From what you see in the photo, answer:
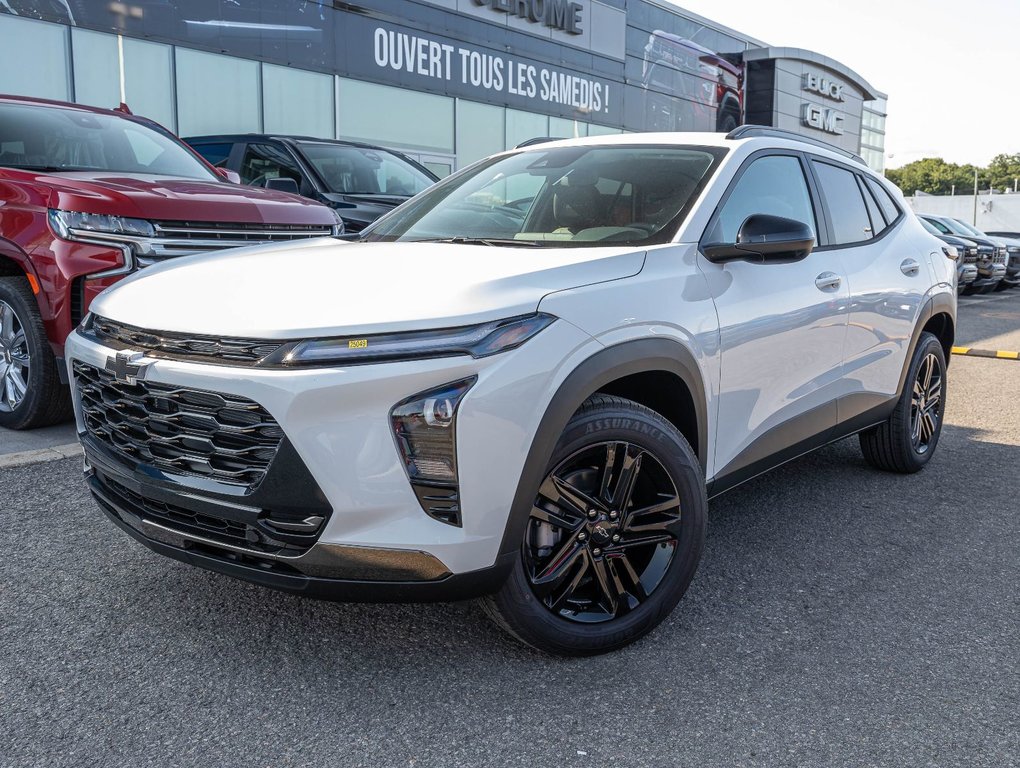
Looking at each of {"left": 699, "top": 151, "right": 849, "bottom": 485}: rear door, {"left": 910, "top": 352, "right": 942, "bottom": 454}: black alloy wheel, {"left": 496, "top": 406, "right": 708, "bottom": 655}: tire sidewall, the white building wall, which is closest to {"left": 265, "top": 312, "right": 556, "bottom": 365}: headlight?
{"left": 496, "top": 406, "right": 708, "bottom": 655}: tire sidewall

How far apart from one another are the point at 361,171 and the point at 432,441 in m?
7.21

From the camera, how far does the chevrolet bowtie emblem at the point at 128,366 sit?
2.64m

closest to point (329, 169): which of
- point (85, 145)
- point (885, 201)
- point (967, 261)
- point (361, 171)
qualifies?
point (361, 171)

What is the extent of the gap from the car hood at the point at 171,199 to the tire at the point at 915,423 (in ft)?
11.2

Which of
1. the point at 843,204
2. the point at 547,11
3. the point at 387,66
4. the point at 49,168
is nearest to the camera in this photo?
the point at 843,204

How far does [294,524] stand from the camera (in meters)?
2.47

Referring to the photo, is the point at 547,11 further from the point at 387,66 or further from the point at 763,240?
the point at 763,240

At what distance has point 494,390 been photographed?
7.99 ft

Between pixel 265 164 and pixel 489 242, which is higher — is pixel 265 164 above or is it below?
above

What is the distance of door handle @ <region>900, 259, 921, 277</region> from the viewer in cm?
470

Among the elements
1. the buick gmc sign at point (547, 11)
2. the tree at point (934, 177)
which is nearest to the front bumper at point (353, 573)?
the buick gmc sign at point (547, 11)

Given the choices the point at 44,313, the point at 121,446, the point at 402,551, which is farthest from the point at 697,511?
the point at 44,313

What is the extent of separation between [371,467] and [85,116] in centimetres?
510

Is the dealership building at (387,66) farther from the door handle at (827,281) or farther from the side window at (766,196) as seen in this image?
the door handle at (827,281)
